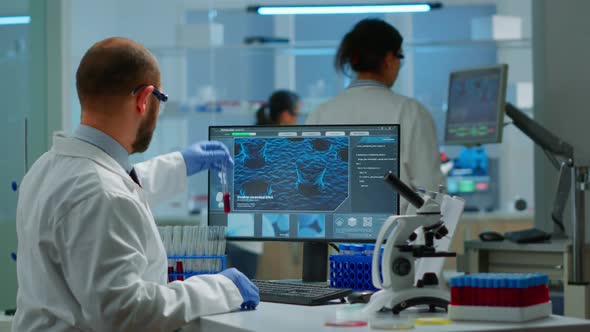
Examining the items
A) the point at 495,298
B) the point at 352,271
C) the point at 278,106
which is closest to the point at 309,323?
the point at 495,298

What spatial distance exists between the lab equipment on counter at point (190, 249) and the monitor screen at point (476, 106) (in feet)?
6.22

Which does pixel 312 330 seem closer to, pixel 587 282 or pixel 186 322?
pixel 186 322

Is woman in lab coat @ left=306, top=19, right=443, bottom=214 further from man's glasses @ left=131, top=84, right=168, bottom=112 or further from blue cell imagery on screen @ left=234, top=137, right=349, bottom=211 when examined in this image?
man's glasses @ left=131, top=84, right=168, bottom=112

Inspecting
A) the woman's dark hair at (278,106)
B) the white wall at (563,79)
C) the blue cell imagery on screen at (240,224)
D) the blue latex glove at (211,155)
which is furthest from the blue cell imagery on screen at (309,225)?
the woman's dark hair at (278,106)

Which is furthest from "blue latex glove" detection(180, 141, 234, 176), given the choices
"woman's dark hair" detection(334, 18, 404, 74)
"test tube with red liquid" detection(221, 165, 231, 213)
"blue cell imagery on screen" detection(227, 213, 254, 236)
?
"woman's dark hair" detection(334, 18, 404, 74)

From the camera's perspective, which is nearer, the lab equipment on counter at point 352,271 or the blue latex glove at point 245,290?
the blue latex glove at point 245,290

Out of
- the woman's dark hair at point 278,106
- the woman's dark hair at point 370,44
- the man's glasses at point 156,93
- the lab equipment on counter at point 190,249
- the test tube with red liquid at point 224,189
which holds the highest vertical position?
the woman's dark hair at point 370,44

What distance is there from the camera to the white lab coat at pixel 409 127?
10.8ft

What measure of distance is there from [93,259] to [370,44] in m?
1.76

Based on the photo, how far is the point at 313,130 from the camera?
2670 mm

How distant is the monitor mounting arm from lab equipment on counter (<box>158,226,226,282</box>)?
1716 mm

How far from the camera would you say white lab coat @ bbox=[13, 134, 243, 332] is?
1898mm

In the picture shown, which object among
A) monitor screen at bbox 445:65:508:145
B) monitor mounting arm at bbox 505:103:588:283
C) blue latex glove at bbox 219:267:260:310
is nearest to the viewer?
blue latex glove at bbox 219:267:260:310

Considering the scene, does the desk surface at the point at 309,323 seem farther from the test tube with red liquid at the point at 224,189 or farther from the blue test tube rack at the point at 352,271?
the test tube with red liquid at the point at 224,189
